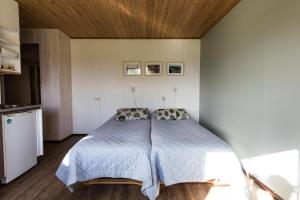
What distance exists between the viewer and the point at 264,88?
1.98 metres

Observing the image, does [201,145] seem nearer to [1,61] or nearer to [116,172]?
[116,172]

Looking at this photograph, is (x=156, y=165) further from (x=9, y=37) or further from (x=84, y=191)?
(x=9, y=37)

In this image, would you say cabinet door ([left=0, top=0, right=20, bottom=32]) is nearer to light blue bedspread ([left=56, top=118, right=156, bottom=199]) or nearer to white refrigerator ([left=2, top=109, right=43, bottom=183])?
white refrigerator ([left=2, top=109, right=43, bottom=183])

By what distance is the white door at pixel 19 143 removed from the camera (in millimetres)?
2143

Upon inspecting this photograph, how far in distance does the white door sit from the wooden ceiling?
1624 millimetres

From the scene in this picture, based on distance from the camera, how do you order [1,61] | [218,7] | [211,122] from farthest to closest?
[211,122]
[218,7]
[1,61]

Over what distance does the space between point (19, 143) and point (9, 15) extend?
173cm

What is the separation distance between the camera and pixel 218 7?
268 cm

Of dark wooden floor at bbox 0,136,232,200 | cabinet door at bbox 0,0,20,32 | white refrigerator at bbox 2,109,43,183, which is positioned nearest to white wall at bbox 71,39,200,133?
white refrigerator at bbox 2,109,43,183

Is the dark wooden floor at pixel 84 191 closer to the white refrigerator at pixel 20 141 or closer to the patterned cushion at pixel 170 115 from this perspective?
the white refrigerator at pixel 20 141

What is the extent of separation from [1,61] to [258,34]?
10.8 ft

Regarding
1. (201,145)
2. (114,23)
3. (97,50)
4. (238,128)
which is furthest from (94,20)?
(238,128)

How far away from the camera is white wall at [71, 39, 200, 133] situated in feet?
13.9

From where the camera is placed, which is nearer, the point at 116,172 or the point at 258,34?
the point at 116,172
